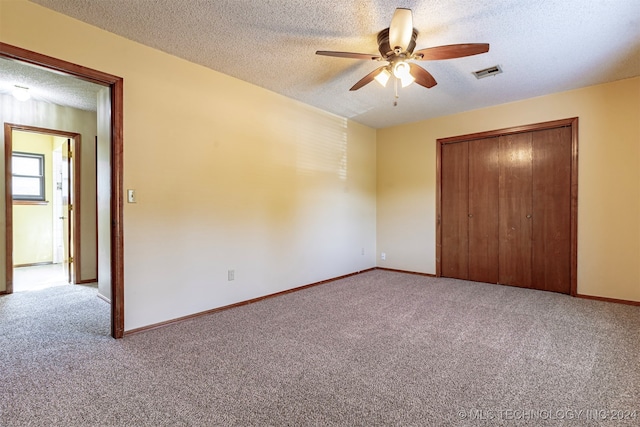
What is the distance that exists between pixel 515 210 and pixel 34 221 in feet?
26.3

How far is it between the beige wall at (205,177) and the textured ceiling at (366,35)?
0.21 m

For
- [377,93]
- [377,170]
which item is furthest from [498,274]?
[377,93]

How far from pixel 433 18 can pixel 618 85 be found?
8.96 feet

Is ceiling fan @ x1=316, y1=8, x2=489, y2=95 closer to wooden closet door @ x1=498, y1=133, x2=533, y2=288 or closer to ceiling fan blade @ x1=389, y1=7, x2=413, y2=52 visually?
ceiling fan blade @ x1=389, y1=7, x2=413, y2=52

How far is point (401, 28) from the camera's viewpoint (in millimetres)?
1982

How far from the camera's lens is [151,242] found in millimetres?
2688

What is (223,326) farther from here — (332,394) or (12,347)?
(12,347)

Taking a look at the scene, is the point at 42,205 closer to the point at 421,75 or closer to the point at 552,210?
the point at 421,75

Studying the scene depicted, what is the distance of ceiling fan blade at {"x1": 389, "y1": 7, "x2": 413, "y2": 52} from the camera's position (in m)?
1.88

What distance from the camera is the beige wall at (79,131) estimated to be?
3.81m

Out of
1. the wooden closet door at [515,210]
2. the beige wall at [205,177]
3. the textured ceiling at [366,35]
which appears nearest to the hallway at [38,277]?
the beige wall at [205,177]

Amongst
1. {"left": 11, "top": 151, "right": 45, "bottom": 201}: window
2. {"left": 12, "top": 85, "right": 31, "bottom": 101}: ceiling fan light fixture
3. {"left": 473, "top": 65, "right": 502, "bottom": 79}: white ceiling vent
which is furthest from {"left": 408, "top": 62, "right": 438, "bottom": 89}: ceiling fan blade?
{"left": 11, "top": 151, "right": 45, "bottom": 201}: window

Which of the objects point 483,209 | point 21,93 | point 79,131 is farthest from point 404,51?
point 79,131

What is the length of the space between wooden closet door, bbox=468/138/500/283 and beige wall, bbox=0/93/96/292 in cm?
563
